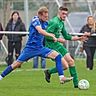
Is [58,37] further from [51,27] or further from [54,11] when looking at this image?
[54,11]

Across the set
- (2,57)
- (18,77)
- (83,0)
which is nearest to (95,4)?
(83,0)

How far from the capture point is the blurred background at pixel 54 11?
27.3 m

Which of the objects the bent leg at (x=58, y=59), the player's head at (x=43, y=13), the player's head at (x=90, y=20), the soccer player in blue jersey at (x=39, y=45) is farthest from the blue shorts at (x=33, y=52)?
the player's head at (x=90, y=20)

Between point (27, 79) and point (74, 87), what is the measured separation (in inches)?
121

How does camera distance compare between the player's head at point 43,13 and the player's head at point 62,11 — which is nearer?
the player's head at point 43,13

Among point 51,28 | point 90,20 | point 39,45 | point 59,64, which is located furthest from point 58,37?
point 90,20

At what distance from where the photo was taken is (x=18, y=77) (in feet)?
60.7

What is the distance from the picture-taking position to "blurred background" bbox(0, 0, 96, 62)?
89.5 feet

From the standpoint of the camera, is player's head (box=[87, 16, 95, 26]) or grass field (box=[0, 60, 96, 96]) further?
player's head (box=[87, 16, 95, 26])

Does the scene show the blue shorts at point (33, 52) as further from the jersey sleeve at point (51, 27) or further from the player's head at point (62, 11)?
the player's head at point (62, 11)

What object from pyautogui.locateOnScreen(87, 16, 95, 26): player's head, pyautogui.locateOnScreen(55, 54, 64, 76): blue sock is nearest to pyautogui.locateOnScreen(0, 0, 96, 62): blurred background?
pyautogui.locateOnScreen(87, 16, 95, 26): player's head

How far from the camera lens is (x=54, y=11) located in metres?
30.5

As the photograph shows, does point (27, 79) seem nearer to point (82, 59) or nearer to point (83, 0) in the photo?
point (82, 59)

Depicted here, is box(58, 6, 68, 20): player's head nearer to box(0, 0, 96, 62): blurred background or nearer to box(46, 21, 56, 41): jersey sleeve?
box(46, 21, 56, 41): jersey sleeve
